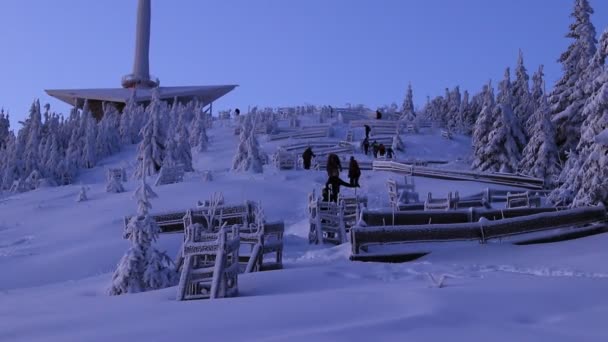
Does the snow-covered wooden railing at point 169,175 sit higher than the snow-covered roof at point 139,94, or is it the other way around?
the snow-covered roof at point 139,94

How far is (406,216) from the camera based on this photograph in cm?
1720

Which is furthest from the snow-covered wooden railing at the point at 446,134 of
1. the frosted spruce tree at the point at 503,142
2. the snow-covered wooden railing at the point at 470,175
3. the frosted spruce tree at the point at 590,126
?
the frosted spruce tree at the point at 590,126

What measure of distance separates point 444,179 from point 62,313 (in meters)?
27.1

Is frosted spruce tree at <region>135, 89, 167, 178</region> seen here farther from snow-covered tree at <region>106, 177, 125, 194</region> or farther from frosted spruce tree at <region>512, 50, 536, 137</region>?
frosted spruce tree at <region>512, 50, 536, 137</region>

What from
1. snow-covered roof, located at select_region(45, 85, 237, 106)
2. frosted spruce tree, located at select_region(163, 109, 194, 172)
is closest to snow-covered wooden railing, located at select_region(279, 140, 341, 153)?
frosted spruce tree, located at select_region(163, 109, 194, 172)

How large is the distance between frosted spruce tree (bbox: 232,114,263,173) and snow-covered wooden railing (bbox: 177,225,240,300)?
2618cm

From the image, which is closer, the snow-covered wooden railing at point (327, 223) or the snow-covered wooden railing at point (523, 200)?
the snow-covered wooden railing at point (327, 223)

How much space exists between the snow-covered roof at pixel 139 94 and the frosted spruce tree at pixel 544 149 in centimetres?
6914

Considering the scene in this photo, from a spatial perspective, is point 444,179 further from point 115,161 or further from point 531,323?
point 115,161

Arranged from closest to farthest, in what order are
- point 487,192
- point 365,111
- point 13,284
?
1. point 13,284
2. point 487,192
3. point 365,111

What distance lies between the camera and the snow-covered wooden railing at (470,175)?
108 ft

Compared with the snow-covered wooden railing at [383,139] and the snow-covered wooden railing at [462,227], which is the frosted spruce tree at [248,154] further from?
the snow-covered wooden railing at [462,227]

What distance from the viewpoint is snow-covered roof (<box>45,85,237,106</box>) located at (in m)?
99.3

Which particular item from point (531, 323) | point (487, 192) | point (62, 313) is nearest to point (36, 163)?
point (487, 192)
